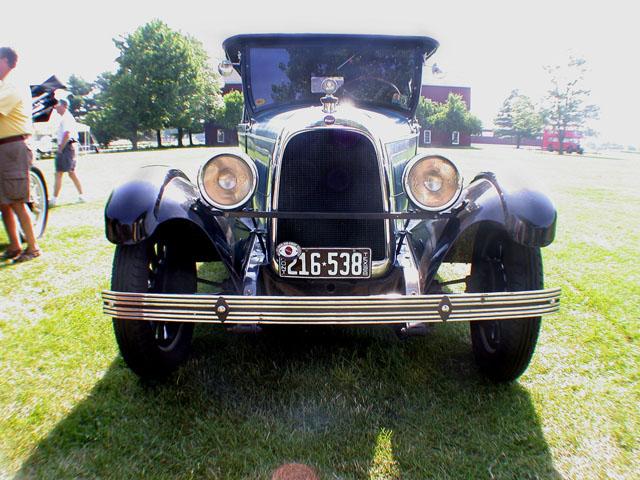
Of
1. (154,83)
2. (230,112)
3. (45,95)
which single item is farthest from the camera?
(230,112)

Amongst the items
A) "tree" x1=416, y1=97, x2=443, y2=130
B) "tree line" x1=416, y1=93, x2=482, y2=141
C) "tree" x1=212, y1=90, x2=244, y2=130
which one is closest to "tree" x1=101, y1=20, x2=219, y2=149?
"tree" x1=212, y1=90, x2=244, y2=130

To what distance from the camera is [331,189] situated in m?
2.48

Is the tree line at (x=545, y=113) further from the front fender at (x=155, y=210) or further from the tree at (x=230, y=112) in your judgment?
the front fender at (x=155, y=210)

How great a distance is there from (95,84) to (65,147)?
62144 millimetres

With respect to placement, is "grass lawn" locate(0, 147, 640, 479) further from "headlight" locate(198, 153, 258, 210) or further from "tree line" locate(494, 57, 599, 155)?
"tree line" locate(494, 57, 599, 155)

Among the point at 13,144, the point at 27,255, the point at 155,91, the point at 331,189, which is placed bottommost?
the point at 27,255

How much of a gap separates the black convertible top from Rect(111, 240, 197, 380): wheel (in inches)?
66.9

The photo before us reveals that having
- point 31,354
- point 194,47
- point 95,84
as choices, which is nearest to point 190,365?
point 31,354

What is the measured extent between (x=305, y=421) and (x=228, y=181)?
123cm

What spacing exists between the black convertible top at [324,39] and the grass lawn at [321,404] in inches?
50.2

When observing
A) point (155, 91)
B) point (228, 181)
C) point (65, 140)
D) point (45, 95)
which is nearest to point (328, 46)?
point (228, 181)

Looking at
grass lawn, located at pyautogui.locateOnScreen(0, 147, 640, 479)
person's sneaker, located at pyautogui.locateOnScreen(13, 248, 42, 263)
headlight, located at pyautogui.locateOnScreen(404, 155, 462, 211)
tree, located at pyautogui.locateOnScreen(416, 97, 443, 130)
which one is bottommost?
grass lawn, located at pyautogui.locateOnScreen(0, 147, 640, 479)

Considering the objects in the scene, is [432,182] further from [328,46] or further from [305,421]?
[328,46]

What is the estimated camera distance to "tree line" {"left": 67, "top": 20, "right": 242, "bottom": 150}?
3447cm
